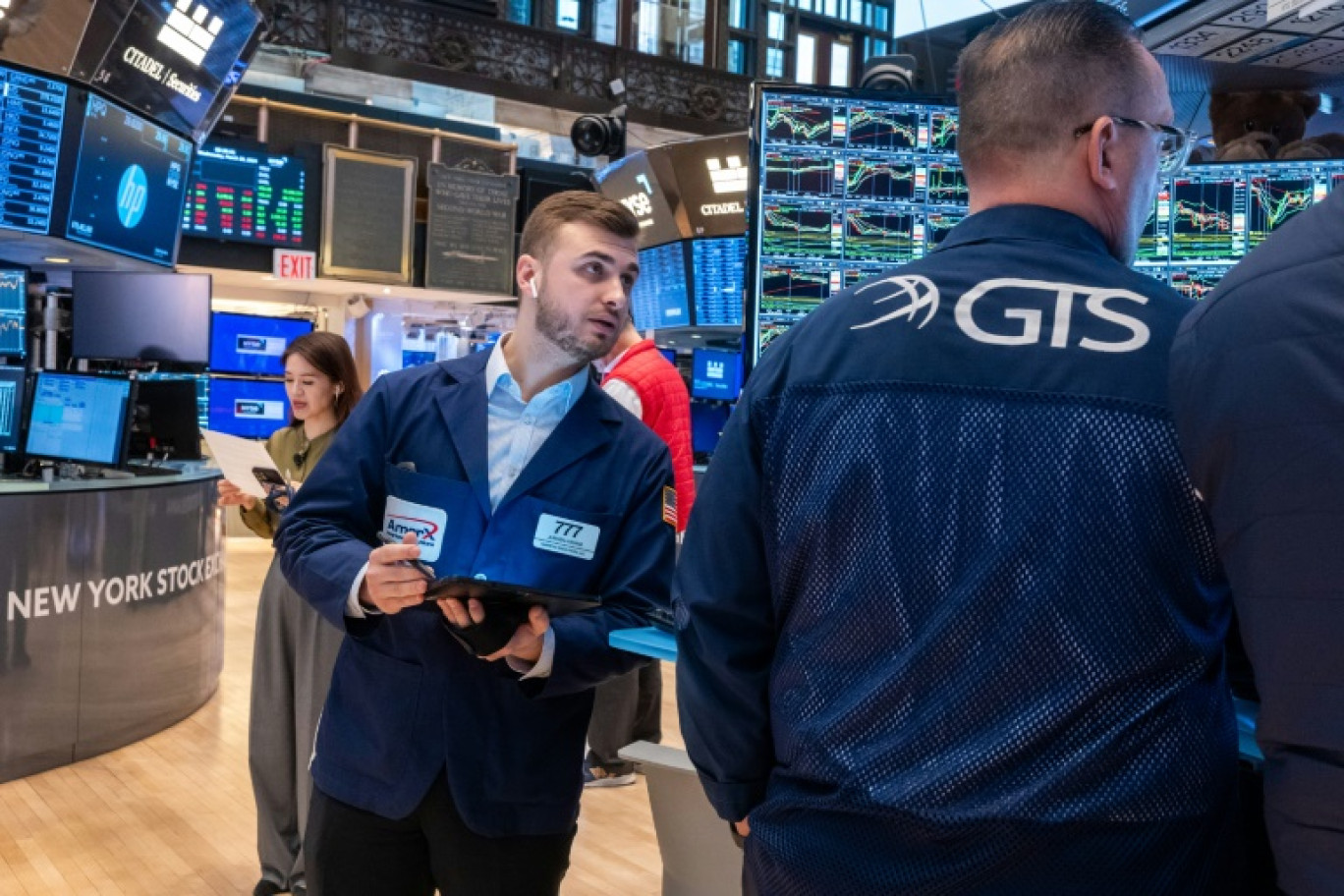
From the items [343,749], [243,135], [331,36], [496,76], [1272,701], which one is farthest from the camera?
[496,76]

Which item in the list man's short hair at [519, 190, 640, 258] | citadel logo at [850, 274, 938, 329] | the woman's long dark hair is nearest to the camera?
citadel logo at [850, 274, 938, 329]

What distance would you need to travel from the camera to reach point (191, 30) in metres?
6.30

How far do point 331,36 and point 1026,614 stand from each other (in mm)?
14155

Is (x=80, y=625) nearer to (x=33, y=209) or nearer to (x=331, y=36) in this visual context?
(x=33, y=209)

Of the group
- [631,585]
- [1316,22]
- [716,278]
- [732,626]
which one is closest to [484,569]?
[631,585]

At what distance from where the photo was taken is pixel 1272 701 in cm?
96

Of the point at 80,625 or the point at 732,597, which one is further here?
the point at 80,625

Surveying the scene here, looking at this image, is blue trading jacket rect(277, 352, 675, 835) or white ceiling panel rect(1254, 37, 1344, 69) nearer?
blue trading jacket rect(277, 352, 675, 835)

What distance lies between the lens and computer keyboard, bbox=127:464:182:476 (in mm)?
5246

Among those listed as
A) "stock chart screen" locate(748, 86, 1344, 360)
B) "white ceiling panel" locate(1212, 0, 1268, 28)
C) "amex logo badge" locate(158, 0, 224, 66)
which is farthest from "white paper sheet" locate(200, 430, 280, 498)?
"amex logo badge" locate(158, 0, 224, 66)

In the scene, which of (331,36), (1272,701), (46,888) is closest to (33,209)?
(46,888)

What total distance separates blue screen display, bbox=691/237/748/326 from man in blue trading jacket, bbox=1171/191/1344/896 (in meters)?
5.35

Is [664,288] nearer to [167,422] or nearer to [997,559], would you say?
[167,422]

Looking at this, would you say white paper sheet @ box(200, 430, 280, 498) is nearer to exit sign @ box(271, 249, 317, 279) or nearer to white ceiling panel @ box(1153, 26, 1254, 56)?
white ceiling panel @ box(1153, 26, 1254, 56)
